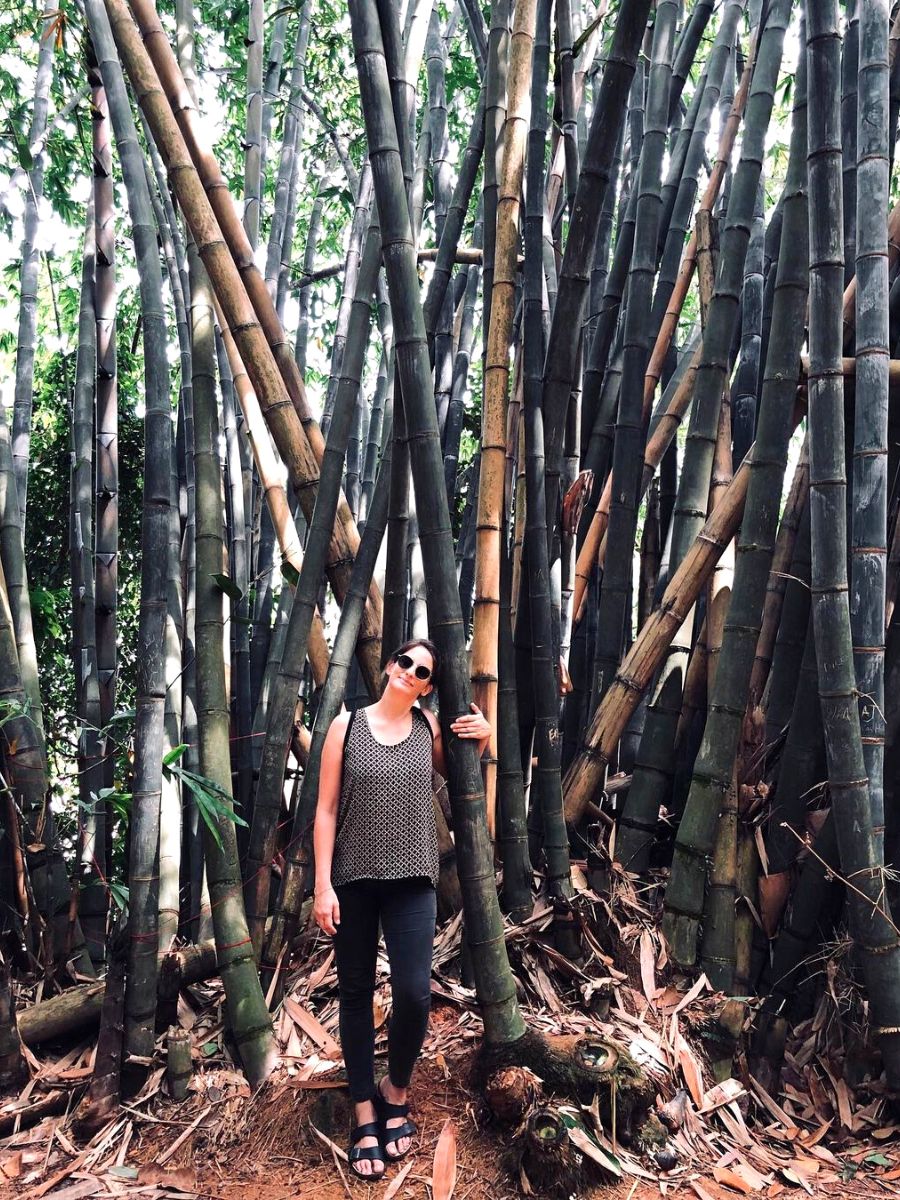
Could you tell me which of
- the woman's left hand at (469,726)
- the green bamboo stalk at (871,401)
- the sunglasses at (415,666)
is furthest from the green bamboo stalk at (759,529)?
the sunglasses at (415,666)

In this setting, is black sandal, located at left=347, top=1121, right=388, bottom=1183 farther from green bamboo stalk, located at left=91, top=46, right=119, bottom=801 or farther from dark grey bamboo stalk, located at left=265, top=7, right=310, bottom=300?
dark grey bamboo stalk, located at left=265, top=7, right=310, bottom=300

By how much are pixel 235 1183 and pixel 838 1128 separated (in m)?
1.41

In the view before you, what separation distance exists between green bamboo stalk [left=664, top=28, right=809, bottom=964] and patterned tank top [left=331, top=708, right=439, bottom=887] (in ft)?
2.60

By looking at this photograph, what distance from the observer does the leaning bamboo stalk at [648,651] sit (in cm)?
282

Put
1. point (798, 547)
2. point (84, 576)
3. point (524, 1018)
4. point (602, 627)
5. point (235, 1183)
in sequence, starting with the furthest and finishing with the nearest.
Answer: point (84, 576) → point (602, 627) → point (798, 547) → point (524, 1018) → point (235, 1183)

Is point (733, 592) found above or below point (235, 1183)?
above

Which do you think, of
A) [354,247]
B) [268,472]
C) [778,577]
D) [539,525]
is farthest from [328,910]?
[354,247]

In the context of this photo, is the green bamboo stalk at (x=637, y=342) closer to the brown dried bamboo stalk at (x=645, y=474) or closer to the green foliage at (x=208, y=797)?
the brown dried bamboo stalk at (x=645, y=474)

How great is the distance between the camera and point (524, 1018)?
2.49 m

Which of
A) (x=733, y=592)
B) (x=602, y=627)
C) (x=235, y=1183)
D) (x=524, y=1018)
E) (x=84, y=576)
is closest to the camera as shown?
(x=235, y=1183)

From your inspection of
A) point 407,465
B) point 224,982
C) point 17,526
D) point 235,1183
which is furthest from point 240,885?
point 17,526

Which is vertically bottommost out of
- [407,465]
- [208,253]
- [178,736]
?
[178,736]

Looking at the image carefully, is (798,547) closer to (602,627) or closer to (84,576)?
(602,627)

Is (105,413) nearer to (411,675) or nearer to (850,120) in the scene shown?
(411,675)
